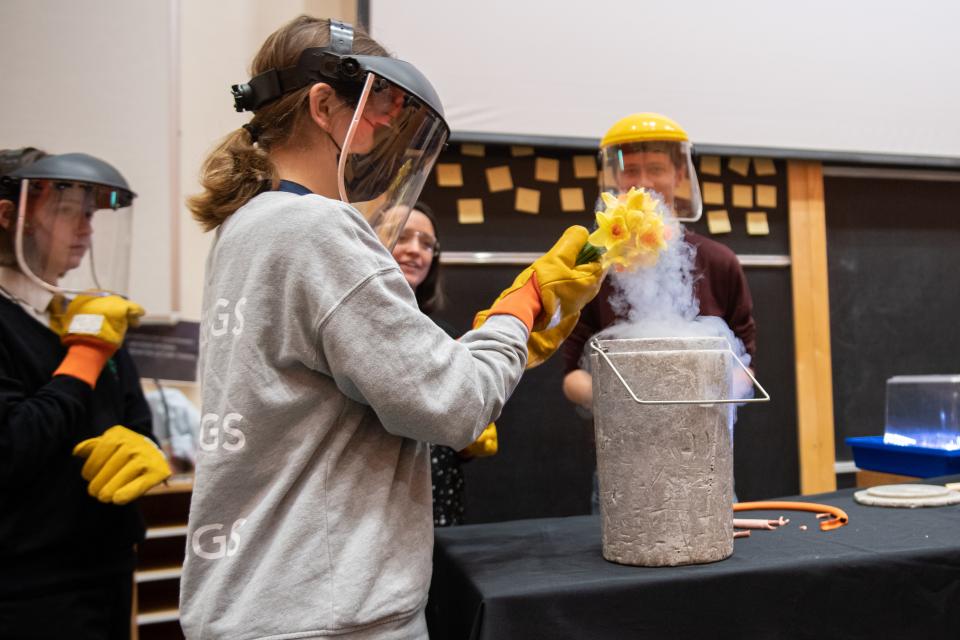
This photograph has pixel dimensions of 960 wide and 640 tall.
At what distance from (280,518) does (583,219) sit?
1945mm

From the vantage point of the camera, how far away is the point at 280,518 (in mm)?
848

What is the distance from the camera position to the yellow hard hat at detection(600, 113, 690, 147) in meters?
1.95

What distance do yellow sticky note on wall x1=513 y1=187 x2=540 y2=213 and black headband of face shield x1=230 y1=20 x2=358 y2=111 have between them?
1.57m

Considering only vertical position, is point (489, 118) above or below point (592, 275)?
above

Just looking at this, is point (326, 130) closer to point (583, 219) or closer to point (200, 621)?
point (200, 621)

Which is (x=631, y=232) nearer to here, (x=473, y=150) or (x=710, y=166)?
(x=473, y=150)

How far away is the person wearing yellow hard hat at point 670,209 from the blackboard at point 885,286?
3.81 ft

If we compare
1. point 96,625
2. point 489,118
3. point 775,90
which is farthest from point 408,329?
point 775,90

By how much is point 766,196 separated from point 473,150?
1104 millimetres

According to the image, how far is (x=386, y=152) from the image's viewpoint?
1030 millimetres

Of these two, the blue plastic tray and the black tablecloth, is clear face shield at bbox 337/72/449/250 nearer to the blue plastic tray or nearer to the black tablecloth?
the black tablecloth

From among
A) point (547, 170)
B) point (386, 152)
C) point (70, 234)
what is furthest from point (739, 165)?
point (70, 234)

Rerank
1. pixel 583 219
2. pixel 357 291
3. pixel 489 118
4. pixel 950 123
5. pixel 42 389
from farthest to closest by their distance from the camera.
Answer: pixel 950 123 → pixel 583 219 → pixel 489 118 → pixel 42 389 → pixel 357 291

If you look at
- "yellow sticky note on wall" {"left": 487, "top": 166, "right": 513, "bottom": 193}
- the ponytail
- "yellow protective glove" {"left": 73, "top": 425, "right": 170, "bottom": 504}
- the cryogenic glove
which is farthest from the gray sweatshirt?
"yellow sticky note on wall" {"left": 487, "top": 166, "right": 513, "bottom": 193}
